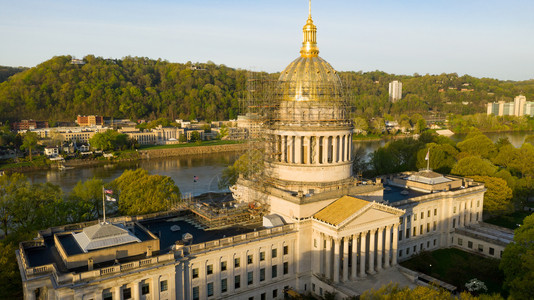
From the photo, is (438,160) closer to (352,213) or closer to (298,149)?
(298,149)

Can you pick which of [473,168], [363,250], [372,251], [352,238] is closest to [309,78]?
[352,238]

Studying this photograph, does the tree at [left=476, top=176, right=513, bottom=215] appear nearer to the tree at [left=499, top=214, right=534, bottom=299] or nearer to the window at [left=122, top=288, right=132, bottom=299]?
the tree at [left=499, top=214, right=534, bottom=299]

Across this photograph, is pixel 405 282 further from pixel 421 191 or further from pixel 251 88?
pixel 251 88

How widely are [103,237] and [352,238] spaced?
20314mm

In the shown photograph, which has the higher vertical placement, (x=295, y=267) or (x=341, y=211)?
(x=341, y=211)

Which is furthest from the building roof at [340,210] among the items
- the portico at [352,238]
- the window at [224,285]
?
the window at [224,285]

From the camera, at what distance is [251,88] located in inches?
1694

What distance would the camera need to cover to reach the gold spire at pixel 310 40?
4350 cm

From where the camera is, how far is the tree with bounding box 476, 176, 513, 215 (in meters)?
53.9

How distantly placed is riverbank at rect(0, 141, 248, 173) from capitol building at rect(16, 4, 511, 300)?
5010cm

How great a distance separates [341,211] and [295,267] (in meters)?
6.66

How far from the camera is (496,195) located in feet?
177

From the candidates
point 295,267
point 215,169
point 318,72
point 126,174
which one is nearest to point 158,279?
point 295,267

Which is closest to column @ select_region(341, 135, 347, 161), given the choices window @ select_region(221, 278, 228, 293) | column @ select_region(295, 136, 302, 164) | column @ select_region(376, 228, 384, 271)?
column @ select_region(295, 136, 302, 164)
